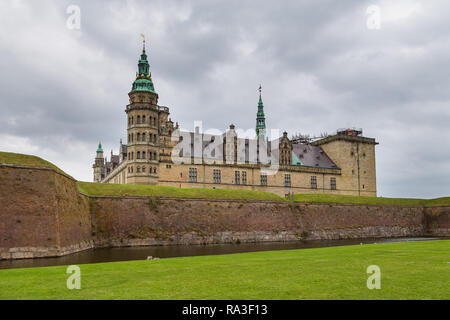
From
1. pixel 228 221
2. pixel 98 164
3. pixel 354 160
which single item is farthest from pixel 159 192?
pixel 98 164

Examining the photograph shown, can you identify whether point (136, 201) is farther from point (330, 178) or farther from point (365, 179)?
point (365, 179)

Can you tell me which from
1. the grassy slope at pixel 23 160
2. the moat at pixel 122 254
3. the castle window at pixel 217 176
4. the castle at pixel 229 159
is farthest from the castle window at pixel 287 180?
the grassy slope at pixel 23 160

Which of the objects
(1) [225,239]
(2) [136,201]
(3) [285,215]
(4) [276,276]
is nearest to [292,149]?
(3) [285,215]

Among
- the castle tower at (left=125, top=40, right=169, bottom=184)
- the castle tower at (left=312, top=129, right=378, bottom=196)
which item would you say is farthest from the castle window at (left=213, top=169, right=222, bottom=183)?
the castle tower at (left=312, top=129, right=378, bottom=196)

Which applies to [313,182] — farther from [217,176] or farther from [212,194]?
[212,194]

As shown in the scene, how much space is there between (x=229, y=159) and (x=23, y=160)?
39.1 m

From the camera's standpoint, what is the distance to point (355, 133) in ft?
271

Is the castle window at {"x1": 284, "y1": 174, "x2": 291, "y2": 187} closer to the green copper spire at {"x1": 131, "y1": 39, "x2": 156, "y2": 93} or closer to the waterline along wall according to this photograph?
the waterline along wall

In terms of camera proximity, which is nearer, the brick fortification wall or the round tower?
the brick fortification wall

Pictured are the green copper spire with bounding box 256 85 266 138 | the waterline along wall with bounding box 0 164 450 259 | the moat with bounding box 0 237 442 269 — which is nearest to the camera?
the moat with bounding box 0 237 442 269

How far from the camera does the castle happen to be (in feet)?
191

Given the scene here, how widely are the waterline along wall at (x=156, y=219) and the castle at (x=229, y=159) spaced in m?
17.6
